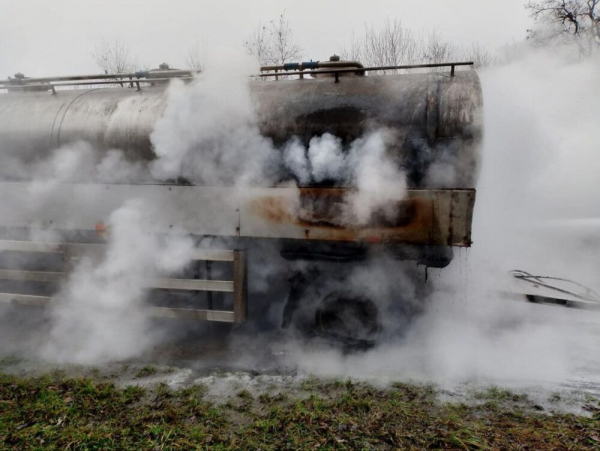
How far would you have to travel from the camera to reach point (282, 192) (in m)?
4.13

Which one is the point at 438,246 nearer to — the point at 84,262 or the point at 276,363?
A: the point at 276,363

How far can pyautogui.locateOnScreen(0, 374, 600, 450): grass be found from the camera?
2.85 meters

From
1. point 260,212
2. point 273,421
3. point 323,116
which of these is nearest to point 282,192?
point 260,212

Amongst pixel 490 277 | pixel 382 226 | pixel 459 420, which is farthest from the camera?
pixel 490 277

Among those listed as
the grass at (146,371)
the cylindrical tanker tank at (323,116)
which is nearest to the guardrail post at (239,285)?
the grass at (146,371)

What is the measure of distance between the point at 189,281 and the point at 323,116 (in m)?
2.21

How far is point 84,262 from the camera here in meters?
4.84

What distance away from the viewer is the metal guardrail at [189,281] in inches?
177

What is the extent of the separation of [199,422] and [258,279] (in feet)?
6.24

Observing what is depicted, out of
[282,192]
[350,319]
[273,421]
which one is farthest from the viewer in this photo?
[350,319]

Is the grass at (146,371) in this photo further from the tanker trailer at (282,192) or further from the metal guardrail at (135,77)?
the metal guardrail at (135,77)

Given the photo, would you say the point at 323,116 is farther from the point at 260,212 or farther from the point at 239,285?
the point at 239,285

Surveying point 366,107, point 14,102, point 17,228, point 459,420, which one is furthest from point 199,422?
point 14,102

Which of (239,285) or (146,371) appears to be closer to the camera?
(146,371)
